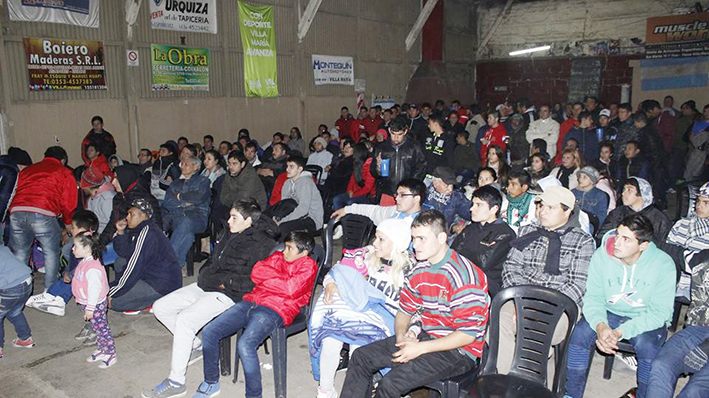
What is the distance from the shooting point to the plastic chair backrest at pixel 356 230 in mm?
5098

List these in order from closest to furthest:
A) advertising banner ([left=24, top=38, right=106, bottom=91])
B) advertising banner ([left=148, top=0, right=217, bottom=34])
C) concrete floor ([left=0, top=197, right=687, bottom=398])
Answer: concrete floor ([left=0, top=197, right=687, bottom=398])
advertising banner ([left=24, top=38, right=106, bottom=91])
advertising banner ([left=148, top=0, right=217, bottom=34])

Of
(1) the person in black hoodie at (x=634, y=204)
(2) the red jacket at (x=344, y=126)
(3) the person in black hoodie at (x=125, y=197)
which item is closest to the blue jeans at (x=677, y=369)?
(1) the person in black hoodie at (x=634, y=204)

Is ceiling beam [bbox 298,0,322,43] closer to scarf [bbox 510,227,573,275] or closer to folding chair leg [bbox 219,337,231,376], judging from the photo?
folding chair leg [bbox 219,337,231,376]

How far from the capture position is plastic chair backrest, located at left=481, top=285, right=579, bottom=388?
123 inches

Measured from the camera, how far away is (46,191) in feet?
17.5

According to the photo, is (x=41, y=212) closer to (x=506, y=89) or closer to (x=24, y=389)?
(x=24, y=389)

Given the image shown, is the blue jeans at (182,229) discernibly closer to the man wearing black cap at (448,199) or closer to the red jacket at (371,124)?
the man wearing black cap at (448,199)

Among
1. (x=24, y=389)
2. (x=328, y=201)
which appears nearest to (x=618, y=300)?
(x=24, y=389)

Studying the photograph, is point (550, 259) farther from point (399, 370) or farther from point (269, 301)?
point (269, 301)

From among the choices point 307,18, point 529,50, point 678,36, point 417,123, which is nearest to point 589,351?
point 417,123

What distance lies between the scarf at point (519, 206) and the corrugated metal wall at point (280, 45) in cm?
737

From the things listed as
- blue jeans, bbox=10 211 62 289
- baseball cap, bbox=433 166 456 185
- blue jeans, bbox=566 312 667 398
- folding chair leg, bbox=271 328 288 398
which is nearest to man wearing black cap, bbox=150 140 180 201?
blue jeans, bbox=10 211 62 289

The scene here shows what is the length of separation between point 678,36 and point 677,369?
13.2 meters

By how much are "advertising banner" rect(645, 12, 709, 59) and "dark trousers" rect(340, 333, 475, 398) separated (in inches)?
538
